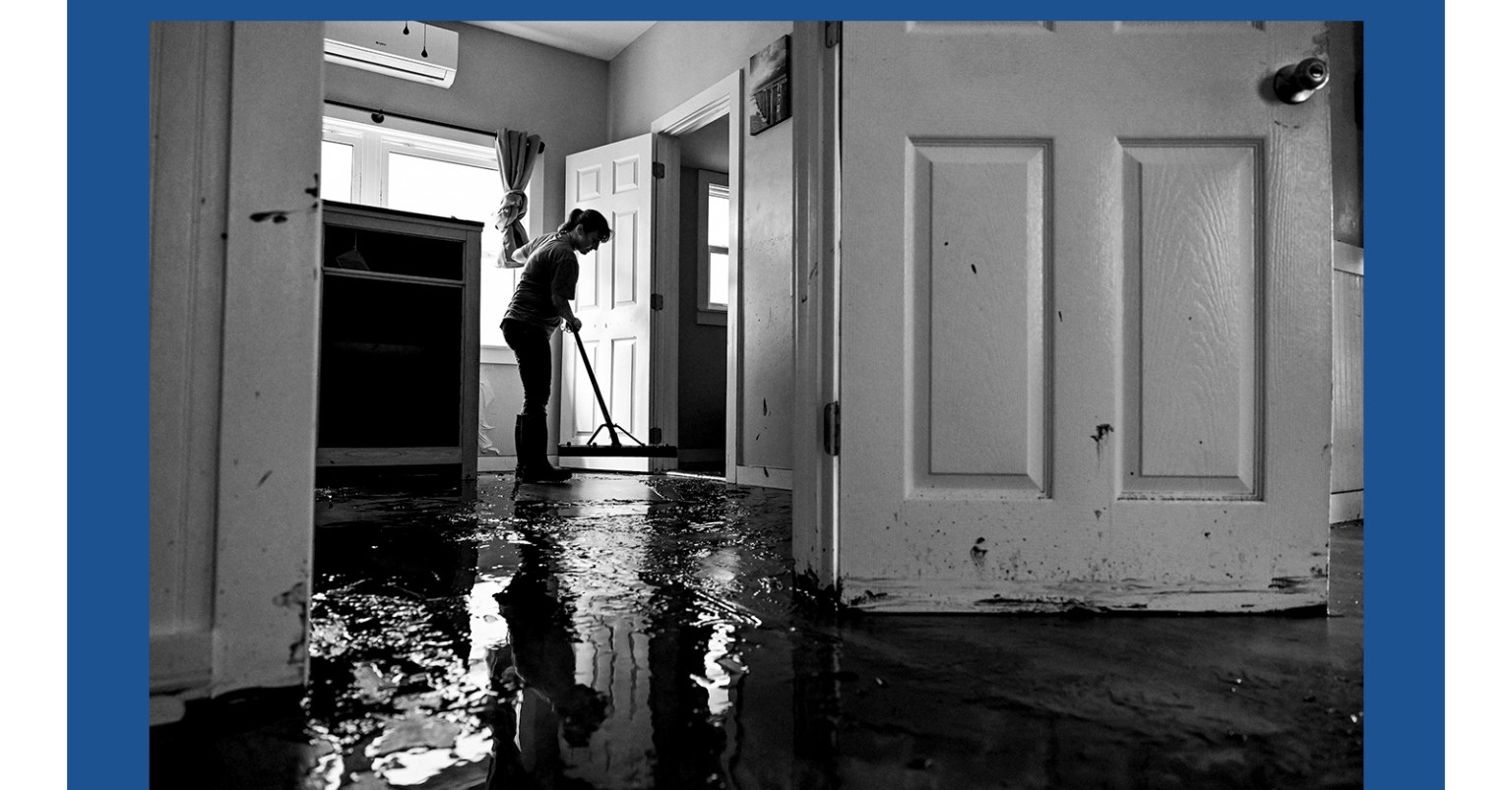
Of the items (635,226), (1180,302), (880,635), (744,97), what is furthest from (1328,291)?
(635,226)

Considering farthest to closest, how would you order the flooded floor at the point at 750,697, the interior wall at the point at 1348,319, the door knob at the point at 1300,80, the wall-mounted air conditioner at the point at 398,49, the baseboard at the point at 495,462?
the baseboard at the point at 495,462 → the wall-mounted air conditioner at the point at 398,49 → the interior wall at the point at 1348,319 → the door knob at the point at 1300,80 → the flooded floor at the point at 750,697

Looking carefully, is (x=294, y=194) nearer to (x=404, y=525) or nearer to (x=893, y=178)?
(x=893, y=178)

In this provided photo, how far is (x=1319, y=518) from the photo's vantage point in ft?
4.60

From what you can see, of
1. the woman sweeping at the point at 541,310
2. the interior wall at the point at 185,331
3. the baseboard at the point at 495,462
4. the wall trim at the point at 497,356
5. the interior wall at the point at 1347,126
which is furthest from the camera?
the wall trim at the point at 497,356

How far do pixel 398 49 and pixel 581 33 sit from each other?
116 centimetres

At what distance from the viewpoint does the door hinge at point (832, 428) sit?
4.64 ft

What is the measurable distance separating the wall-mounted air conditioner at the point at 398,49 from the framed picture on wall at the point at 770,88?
7.32ft

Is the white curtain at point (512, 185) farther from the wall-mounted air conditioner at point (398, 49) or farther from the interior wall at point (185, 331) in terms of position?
the interior wall at point (185, 331)

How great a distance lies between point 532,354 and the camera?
4.04 metres

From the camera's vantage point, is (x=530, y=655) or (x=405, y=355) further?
(x=405, y=355)

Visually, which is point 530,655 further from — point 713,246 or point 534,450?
point 713,246

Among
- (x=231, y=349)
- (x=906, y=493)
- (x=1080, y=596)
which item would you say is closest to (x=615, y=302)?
(x=906, y=493)

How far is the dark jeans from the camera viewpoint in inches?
158

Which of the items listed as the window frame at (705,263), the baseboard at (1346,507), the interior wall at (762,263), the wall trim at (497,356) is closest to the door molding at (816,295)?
the baseboard at (1346,507)
